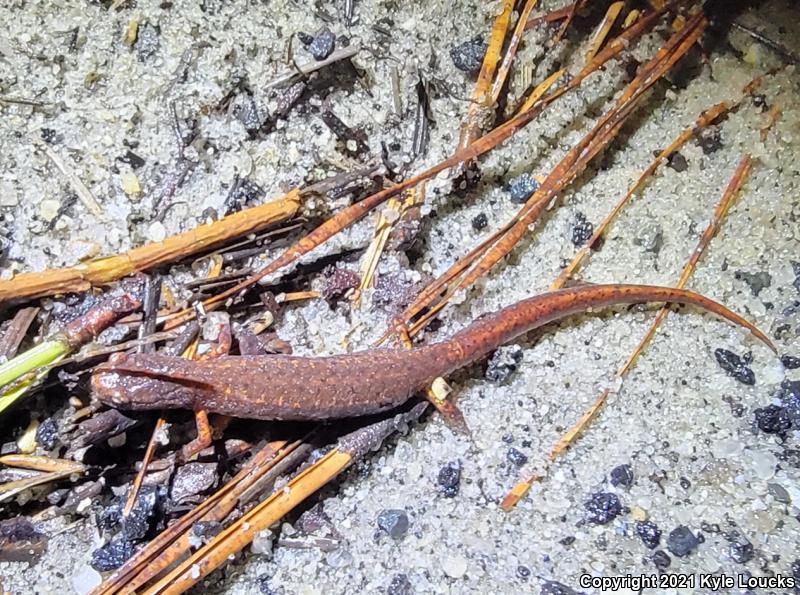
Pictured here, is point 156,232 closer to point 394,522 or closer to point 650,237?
point 394,522

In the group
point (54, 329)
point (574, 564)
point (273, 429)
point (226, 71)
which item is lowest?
point (574, 564)

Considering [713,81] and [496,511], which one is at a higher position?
[713,81]

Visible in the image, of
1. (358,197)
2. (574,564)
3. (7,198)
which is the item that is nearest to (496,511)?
(574,564)

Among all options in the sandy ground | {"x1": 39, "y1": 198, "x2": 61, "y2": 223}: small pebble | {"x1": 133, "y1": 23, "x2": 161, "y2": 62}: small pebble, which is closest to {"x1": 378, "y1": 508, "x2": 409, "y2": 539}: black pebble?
the sandy ground

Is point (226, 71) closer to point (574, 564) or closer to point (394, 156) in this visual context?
point (394, 156)

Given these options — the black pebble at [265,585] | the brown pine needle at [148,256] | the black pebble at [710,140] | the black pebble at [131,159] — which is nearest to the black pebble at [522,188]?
Result: the black pebble at [710,140]
